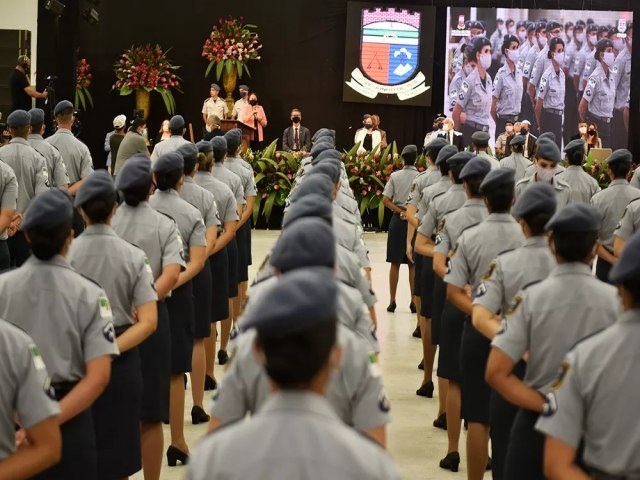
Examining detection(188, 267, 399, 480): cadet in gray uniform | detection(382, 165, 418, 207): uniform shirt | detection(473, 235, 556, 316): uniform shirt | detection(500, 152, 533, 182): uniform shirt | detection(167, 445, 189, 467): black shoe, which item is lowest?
detection(167, 445, 189, 467): black shoe

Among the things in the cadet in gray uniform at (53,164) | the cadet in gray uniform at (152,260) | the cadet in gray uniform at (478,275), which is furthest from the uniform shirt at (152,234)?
the cadet in gray uniform at (53,164)

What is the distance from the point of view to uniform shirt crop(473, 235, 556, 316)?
4152mm

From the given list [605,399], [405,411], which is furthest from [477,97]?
[605,399]

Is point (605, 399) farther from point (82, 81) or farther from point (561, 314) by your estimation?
point (82, 81)

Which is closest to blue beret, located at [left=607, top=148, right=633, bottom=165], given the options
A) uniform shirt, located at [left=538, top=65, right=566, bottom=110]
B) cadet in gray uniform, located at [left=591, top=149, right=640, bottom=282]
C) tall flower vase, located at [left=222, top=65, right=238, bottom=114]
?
cadet in gray uniform, located at [left=591, top=149, right=640, bottom=282]

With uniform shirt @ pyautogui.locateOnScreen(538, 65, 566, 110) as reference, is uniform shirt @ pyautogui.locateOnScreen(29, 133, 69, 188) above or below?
below

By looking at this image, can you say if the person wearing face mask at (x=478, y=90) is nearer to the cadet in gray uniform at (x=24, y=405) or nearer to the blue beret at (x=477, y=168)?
the blue beret at (x=477, y=168)

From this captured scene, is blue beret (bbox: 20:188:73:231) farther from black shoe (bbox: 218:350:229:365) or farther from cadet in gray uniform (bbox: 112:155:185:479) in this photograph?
black shoe (bbox: 218:350:229:365)

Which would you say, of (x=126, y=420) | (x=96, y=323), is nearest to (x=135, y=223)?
(x=126, y=420)

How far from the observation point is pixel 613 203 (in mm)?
7566

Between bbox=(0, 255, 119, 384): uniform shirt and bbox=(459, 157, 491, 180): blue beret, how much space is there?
8.01ft

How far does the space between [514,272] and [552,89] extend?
17682 mm

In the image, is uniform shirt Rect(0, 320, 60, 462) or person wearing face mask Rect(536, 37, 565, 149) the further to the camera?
person wearing face mask Rect(536, 37, 565, 149)

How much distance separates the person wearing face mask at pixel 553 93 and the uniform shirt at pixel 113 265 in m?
17.8
